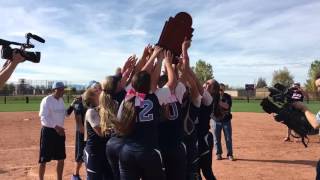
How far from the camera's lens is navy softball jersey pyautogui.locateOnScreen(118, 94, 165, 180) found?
15.9 feet

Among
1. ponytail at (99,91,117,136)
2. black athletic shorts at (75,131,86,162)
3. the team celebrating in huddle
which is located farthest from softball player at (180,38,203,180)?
black athletic shorts at (75,131,86,162)

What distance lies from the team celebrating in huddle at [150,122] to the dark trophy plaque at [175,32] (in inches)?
4.4

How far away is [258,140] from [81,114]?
26.6 feet

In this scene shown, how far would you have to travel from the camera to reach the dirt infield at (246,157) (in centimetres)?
946

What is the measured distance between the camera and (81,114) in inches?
340

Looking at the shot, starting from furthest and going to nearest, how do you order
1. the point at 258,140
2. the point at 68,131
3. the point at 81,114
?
the point at 68,131
the point at 258,140
the point at 81,114

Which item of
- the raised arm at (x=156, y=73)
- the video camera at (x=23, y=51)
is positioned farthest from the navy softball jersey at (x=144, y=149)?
the video camera at (x=23, y=51)

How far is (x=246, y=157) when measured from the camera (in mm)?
11570

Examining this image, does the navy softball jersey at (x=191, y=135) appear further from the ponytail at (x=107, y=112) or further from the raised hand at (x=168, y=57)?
the ponytail at (x=107, y=112)

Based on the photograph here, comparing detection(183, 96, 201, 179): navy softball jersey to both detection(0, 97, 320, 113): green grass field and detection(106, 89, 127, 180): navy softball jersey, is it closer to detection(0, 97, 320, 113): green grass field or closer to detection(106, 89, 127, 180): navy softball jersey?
detection(106, 89, 127, 180): navy softball jersey

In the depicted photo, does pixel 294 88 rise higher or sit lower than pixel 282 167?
higher

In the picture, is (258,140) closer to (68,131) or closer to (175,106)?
(68,131)

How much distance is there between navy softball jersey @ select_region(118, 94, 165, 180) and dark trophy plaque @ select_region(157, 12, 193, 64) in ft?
3.18

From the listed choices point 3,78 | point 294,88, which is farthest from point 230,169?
point 3,78
